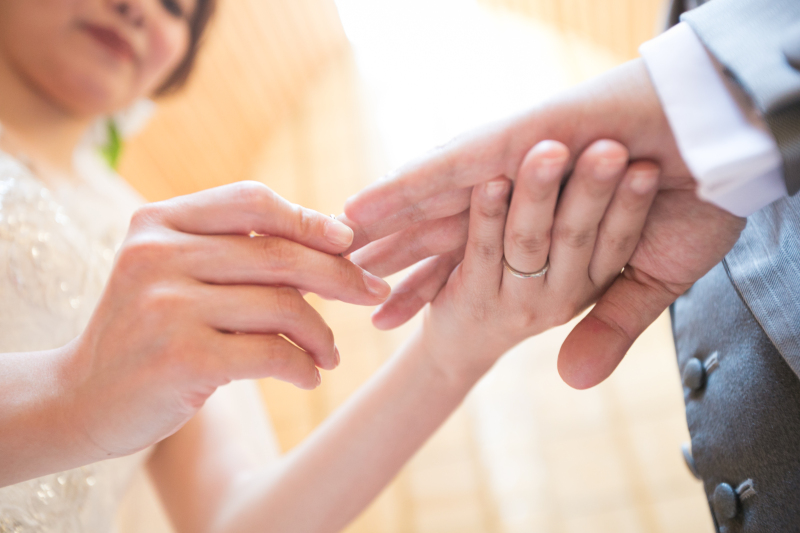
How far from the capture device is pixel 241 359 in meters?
0.49

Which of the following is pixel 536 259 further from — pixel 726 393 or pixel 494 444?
pixel 494 444

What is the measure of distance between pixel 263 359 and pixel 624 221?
374 mm

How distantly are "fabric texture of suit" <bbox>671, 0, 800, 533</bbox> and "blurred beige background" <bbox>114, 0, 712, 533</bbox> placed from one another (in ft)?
3.51

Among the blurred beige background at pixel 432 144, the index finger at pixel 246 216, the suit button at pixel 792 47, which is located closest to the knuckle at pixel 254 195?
the index finger at pixel 246 216

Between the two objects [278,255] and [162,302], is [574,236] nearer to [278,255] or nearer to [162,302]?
[278,255]

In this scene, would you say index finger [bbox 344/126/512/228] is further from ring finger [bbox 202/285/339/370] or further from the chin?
the chin

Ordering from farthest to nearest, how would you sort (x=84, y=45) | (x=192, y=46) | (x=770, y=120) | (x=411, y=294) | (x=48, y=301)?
(x=192, y=46)
(x=84, y=45)
(x=48, y=301)
(x=411, y=294)
(x=770, y=120)

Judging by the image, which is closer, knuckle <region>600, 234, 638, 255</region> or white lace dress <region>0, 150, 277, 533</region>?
knuckle <region>600, 234, 638, 255</region>

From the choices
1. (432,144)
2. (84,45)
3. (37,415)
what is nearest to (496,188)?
(37,415)

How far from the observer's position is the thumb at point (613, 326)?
548 mm

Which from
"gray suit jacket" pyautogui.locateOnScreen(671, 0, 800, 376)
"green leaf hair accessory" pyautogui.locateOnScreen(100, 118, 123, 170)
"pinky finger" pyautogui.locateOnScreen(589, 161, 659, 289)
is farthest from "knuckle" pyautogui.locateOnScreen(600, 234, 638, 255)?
"green leaf hair accessory" pyautogui.locateOnScreen(100, 118, 123, 170)

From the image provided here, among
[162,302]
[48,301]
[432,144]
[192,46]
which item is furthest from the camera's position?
[432,144]

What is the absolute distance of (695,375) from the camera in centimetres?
56

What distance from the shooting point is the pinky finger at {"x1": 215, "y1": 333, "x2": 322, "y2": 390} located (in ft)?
1.59
